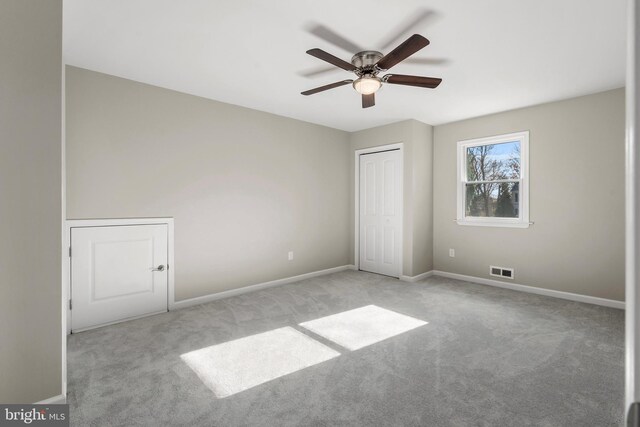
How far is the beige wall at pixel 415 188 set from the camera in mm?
4832

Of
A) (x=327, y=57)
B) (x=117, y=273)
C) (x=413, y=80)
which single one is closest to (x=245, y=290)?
(x=117, y=273)

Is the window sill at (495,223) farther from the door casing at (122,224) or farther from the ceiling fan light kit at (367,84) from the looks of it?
the door casing at (122,224)

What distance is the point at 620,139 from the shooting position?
11.7 feet

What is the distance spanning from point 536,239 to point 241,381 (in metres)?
3.97

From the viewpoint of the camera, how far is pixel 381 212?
5250 millimetres

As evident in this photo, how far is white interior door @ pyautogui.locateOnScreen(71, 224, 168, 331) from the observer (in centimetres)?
303

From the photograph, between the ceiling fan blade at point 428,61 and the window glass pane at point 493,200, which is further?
the window glass pane at point 493,200

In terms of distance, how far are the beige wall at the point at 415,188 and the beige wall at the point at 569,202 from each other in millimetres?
694

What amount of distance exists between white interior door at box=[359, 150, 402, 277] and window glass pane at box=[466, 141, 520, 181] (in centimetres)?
107

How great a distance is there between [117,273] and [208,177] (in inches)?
55.2

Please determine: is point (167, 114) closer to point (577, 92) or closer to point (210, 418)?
point (210, 418)
